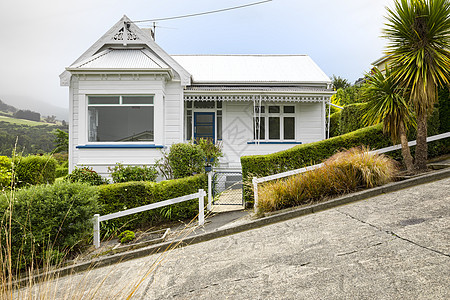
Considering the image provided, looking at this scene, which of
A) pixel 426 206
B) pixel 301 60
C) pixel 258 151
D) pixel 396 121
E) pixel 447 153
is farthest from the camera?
pixel 301 60

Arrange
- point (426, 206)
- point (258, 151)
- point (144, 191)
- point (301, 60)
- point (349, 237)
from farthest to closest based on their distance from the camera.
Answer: point (301, 60) < point (258, 151) < point (144, 191) < point (426, 206) < point (349, 237)

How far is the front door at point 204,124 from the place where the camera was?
608 inches

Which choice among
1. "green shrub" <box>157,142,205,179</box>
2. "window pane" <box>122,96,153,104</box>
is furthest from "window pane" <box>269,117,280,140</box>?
"window pane" <box>122,96,153,104</box>

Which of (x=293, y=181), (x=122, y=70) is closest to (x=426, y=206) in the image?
(x=293, y=181)

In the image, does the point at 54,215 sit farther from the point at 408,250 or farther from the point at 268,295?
the point at 408,250

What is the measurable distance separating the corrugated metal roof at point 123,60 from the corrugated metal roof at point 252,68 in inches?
137

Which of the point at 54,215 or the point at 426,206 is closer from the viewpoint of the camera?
the point at 426,206

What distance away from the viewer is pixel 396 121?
7.88 m

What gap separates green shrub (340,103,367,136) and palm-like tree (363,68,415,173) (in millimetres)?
4511

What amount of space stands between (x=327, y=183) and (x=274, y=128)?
8.74m

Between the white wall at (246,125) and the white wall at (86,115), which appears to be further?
the white wall at (246,125)

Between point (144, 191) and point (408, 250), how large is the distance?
6511 mm

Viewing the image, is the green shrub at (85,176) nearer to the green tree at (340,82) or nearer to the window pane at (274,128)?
the window pane at (274,128)

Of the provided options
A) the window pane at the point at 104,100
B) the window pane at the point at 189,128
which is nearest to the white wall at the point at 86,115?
the window pane at the point at 104,100
